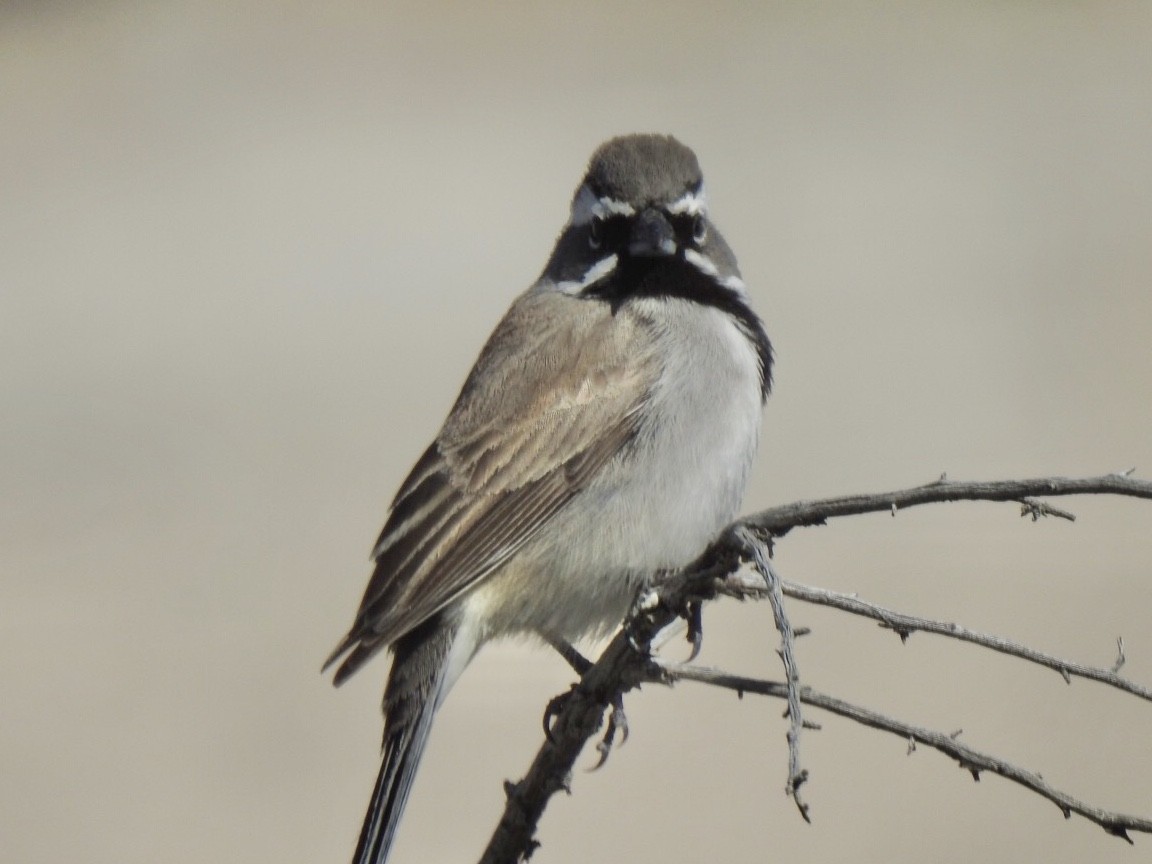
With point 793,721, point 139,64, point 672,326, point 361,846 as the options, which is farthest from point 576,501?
point 139,64

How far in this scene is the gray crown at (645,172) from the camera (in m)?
5.76

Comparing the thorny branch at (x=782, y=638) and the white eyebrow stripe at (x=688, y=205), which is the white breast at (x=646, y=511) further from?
the thorny branch at (x=782, y=638)

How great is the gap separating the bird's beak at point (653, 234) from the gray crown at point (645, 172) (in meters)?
0.06

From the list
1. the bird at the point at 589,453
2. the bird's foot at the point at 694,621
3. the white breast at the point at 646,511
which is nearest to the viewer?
the bird's foot at the point at 694,621

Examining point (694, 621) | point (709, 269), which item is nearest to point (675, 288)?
point (709, 269)

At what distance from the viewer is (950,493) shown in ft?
9.66

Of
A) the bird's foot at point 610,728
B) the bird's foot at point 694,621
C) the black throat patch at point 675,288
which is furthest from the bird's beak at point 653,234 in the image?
the bird's foot at point 694,621

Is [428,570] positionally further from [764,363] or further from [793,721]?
[793,721]

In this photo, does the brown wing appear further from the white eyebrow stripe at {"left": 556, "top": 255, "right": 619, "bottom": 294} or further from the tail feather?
the tail feather

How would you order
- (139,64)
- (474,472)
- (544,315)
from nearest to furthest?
(474,472)
(544,315)
(139,64)

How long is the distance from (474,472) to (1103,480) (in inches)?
120

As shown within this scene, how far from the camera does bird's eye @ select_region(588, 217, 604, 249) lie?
5883 millimetres

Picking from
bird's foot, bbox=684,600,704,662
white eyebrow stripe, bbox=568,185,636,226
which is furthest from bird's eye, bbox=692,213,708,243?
bird's foot, bbox=684,600,704,662

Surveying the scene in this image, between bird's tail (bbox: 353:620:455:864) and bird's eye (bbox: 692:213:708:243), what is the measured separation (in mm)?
1572
